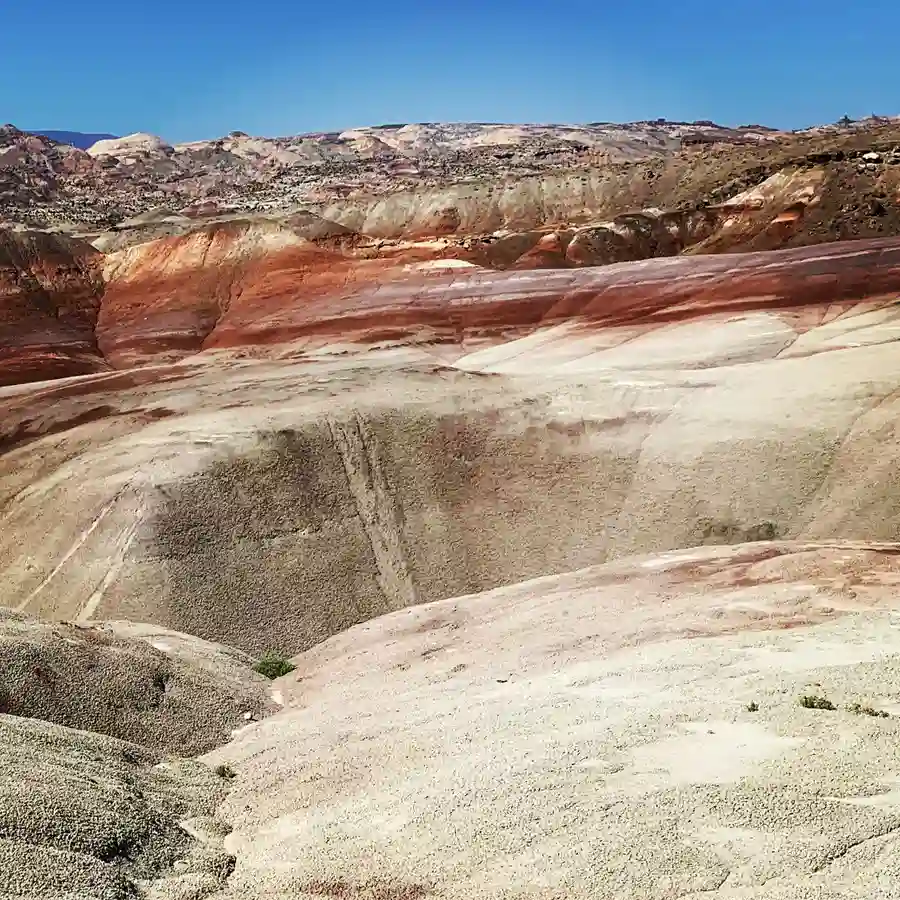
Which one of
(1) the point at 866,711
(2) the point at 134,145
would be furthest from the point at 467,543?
(2) the point at 134,145

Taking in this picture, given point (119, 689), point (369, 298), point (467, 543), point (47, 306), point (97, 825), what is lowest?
point (119, 689)

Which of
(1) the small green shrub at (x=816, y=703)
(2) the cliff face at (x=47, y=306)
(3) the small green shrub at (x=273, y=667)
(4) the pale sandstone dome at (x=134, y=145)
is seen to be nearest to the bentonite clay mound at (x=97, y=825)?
(1) the small green shrub at (x=816, y=703)

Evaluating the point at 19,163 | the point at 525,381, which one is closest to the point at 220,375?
the point at 525,381

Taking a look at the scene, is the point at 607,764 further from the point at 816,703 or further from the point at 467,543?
the point at 467,543

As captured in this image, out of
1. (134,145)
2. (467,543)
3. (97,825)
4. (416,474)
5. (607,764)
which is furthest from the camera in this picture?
(134,145)

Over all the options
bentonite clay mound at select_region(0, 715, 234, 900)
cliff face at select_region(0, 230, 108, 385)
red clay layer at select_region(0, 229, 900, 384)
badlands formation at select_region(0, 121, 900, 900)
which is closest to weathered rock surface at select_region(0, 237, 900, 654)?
badlands formation at select_region(0, 121, 900, 900)

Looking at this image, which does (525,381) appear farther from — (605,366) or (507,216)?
(507,216)

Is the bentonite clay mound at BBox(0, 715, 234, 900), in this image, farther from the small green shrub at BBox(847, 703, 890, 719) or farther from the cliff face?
the cliff face

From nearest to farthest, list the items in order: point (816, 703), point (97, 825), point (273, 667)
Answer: point (97, 825), point (816, 703), point (273, 667)
